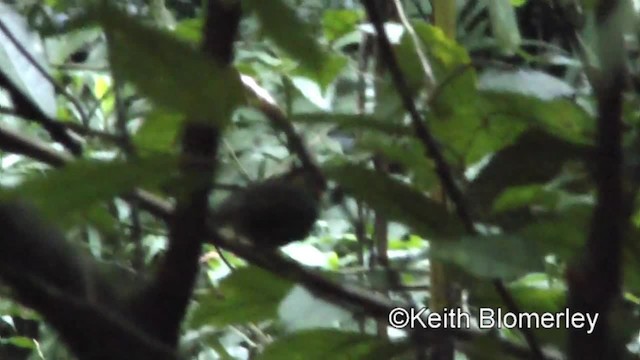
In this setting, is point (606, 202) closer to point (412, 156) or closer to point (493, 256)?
point (493, 256)

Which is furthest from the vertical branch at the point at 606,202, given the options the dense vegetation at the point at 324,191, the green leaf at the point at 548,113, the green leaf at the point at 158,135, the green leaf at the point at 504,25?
the green leaf at the point at 504,25

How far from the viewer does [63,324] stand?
304 mm

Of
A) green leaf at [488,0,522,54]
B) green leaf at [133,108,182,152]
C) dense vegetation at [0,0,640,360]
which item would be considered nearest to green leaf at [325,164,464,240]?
dense vegetation at [0,0,640,360]

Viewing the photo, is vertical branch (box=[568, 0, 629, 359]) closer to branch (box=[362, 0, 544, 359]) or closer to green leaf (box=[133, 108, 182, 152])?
branch (box=[362, 0, 544, 359])

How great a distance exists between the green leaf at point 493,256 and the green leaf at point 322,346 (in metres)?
0.12

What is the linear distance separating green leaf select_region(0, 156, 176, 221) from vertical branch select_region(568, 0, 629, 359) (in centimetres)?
13

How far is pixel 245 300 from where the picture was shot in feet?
1.62

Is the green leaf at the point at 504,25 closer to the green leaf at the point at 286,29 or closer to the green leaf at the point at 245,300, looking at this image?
the green leaf at the point at 245,300

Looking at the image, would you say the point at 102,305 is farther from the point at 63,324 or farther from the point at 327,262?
the point at 327,262

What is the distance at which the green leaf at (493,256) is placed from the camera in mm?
302

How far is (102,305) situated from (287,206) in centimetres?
8

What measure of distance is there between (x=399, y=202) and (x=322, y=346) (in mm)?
105

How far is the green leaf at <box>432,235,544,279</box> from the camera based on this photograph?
302 millimetres

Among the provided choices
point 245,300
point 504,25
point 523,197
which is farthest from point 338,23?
point 523,197
